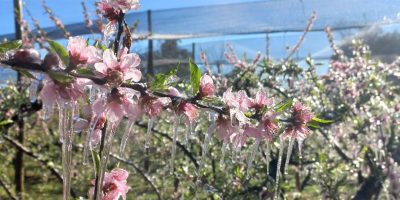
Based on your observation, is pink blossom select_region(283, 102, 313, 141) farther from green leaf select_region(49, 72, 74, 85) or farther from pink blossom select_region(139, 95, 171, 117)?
green leaf select_region(49, 72, 74, 85)

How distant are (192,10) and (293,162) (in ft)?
12.2

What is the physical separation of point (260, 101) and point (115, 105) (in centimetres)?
33

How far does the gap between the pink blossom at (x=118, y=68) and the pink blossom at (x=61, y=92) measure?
35 mm

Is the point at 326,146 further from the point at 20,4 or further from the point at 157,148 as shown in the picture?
the point at 20,4

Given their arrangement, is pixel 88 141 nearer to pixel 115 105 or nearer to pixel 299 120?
pixel 115 105

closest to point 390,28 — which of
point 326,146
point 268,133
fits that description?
point 326,146

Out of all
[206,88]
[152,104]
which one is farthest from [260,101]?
[152,104]

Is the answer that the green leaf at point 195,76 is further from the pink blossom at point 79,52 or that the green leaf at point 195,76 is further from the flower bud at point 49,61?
the flower bud at point 49,61

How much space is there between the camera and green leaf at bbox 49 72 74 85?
838mm

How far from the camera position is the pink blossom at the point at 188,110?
109cm

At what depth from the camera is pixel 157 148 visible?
6297 millimetres

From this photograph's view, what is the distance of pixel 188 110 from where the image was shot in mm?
1096

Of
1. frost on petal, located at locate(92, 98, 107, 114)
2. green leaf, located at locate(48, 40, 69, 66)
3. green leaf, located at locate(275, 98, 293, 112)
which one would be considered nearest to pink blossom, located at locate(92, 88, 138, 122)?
frost on petal, located at locate(92, 98, 107, 114)

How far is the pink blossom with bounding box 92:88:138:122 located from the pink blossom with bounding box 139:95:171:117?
3 cm
